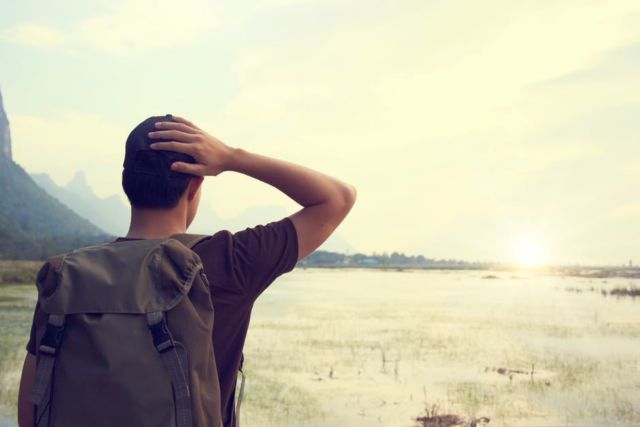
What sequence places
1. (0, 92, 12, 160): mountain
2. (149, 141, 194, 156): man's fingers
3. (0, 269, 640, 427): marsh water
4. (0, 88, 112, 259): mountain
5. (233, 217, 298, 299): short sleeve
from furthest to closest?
(0, 92, 12, 160): mountain → (0, 88, 112, 259): mountain → (0, 269, 640, 427): marsh water → (233, 217, 298, 299): short sleeve → (149, 141, 194, 156): man's fingers

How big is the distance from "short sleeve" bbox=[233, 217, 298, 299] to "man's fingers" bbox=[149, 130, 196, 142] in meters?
0.30

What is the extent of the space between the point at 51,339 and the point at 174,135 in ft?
1.94

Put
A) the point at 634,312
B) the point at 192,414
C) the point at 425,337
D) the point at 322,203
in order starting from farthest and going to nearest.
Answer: the point at 634,312 → the point at 425,337 → the point at 322,203 → the point at 192,414

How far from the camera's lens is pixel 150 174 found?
6.24 ft

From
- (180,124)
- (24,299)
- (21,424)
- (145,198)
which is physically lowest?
(24,299)

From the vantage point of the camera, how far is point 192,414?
174 centimetres

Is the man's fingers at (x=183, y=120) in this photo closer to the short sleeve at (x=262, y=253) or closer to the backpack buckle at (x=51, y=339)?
the short sleeve at (x=262, y=253)

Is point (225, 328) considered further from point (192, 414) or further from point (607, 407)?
point (607, 407)

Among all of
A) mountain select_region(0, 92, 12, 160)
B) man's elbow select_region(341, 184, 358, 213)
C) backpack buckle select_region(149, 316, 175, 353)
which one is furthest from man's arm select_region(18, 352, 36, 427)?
mountain select_region(0, 92, 12, 160)

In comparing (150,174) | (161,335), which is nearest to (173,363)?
(161,335)

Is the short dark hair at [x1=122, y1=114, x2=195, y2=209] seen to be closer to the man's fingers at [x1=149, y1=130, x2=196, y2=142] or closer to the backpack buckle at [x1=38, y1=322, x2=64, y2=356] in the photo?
the man's fingers at [x1=149, y1=130, x2=196, y2=142]

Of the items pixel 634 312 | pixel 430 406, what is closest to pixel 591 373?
pixel 430 406

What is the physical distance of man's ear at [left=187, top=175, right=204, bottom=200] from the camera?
6.56ft

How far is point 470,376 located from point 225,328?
12.0 m
